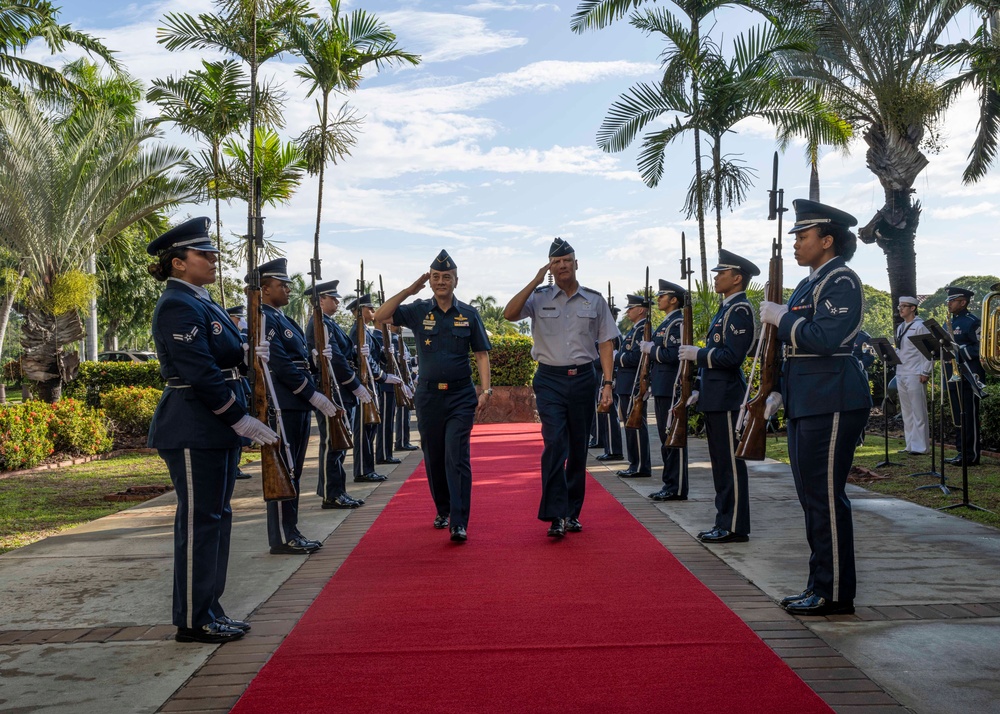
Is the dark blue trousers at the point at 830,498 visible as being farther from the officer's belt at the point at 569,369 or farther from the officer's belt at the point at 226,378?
the officer's belt at the point at 226,378

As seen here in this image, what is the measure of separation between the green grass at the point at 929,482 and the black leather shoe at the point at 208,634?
5655mm

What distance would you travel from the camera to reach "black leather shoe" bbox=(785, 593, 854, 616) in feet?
15.1

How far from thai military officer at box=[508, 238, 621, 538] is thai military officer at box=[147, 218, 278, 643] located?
2614 mm

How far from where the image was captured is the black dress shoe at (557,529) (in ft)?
21.9

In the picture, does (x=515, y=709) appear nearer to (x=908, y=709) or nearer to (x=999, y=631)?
(x=908, y=709)

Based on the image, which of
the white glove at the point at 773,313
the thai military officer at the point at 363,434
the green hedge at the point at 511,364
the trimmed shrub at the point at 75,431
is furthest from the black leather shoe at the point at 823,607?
the green hedge at the point at 511,364

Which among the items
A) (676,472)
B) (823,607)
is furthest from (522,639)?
(676,472)

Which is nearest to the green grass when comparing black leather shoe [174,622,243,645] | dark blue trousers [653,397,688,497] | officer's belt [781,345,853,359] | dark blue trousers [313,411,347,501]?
dark blue trousers [653,397,688,497]

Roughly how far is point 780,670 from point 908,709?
57 cm

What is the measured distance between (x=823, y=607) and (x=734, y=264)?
312 cm

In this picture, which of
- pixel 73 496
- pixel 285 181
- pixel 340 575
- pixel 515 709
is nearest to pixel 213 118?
pixel 285 181

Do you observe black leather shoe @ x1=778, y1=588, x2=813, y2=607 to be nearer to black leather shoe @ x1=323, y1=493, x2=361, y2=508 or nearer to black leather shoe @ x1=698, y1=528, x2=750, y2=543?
black leather shoe @ x1=698, y1=528, x2=750, y2=543

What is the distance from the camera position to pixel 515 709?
11.3ft

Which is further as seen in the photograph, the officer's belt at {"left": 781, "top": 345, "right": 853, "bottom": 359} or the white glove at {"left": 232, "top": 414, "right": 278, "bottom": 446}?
the officer's belt at {"left": 781, "top": 345, "right": 853, "bottom": 359}
